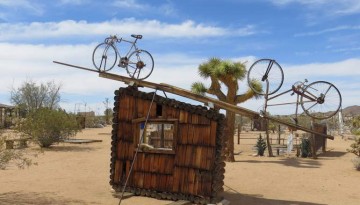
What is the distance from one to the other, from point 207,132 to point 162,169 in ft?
5.76

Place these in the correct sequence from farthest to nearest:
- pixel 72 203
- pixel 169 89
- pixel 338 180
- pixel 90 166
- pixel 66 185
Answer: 1. pixel 90 166
2. pixel 338 180
3. pixel 66 185
4. pixel 169 89
5. pixel 72 203


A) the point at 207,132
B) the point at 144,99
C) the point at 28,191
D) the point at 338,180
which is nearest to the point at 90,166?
the point at 28,191

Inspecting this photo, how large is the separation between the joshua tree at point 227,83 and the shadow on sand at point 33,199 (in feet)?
37.2

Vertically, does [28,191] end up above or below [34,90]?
below

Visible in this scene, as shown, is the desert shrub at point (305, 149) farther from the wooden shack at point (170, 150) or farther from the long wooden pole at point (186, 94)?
the long wooden pole at point (186, 94)

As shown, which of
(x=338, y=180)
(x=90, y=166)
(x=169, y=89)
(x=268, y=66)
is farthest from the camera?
(x=90, y=166)

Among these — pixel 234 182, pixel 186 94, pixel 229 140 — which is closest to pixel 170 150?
pixel 186 94

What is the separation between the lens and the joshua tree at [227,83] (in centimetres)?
2084

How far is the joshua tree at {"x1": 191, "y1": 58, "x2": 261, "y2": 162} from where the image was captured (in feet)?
68.4

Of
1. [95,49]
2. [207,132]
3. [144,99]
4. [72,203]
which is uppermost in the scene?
[95,49]

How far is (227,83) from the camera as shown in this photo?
21.6 metres

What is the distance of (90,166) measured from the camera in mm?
18422

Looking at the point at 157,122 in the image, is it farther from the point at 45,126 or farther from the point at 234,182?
the point at 45,126

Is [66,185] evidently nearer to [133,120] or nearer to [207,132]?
[133,120]
